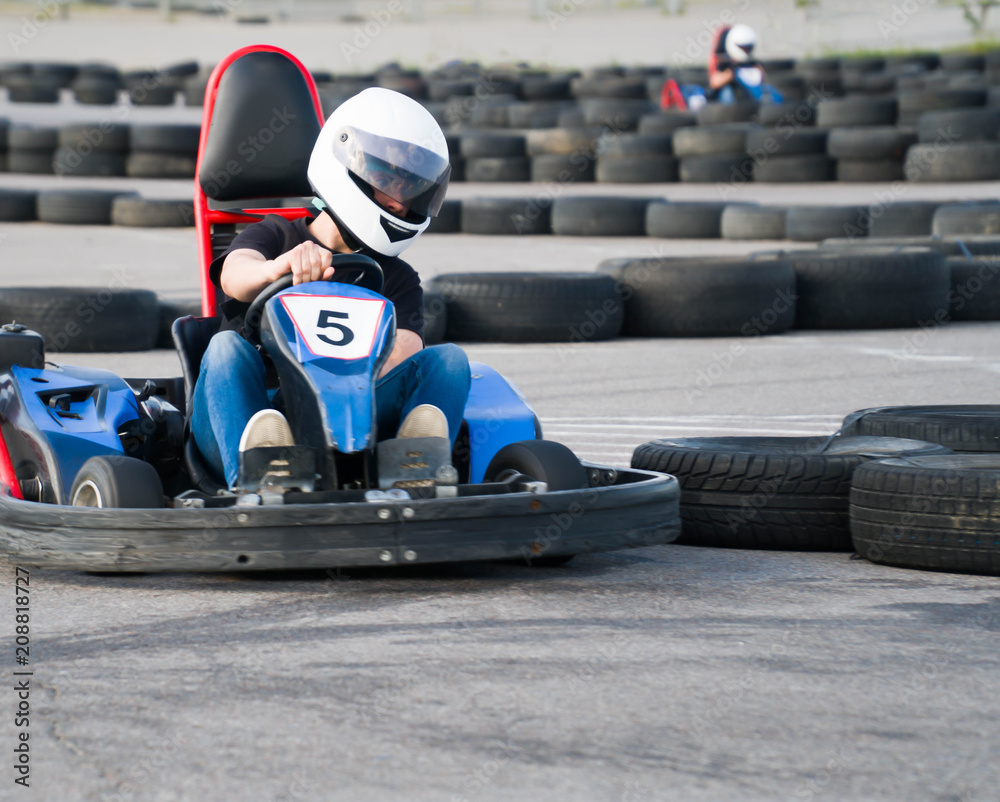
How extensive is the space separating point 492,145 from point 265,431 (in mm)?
13018

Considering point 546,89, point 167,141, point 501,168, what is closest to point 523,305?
point 501,168

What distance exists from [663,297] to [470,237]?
5402 millimetres

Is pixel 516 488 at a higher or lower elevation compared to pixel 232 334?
lower

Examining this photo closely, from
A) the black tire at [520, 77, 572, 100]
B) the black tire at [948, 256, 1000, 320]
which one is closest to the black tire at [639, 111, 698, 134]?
the black tire at [520, 77, 572, 100]

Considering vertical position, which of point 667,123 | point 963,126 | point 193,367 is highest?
point 667,123

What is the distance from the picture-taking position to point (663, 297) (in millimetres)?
7809

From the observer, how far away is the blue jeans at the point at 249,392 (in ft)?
10.4

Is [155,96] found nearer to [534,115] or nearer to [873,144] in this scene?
[534,115]

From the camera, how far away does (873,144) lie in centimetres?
1423

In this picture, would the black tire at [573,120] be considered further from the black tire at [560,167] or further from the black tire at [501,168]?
the black tire at [501,168]

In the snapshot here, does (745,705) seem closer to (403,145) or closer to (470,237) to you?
(403,145)

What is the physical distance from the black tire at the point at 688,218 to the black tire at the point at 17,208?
18.3 ft

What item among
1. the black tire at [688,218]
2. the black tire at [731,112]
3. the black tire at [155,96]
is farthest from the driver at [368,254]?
the black tire at [155,96]

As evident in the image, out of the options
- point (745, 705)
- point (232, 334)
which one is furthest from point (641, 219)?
point (745, 705)
